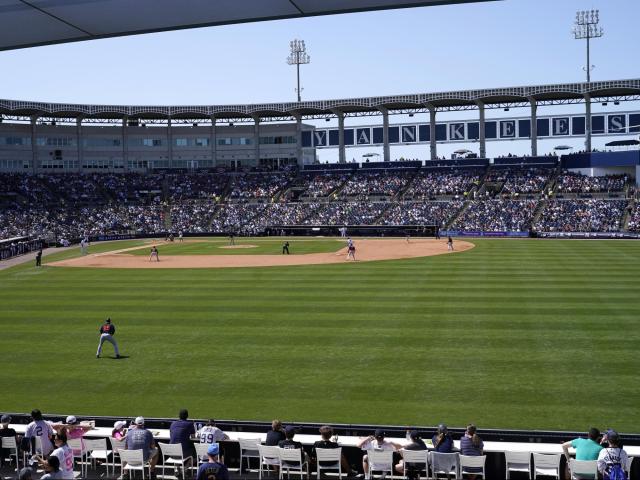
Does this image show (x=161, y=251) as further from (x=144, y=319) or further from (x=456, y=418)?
(x=456, y=418)

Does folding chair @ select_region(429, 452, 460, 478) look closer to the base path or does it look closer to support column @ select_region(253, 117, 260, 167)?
the base path

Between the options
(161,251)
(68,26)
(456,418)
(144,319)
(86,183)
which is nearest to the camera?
(68,26)

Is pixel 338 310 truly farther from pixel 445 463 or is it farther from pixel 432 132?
pixel 432 132

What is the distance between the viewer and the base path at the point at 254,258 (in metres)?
49.8

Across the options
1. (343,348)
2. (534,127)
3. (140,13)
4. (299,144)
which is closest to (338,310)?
(343,348)

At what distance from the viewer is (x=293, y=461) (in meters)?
11.3

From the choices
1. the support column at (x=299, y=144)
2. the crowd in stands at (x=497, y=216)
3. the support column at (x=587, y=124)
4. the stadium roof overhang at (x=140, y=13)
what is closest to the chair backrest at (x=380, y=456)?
the stadium roof overhang at (x=140, y=13)

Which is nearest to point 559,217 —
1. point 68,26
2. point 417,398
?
point 417,398

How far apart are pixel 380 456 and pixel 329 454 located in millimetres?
847

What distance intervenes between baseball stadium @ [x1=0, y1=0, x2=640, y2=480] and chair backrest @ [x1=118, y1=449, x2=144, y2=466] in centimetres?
4

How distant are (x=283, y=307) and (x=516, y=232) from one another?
49.6m

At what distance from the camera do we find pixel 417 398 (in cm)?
1716

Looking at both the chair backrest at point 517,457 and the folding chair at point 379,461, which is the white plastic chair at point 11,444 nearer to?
the folding chair at point 379,461

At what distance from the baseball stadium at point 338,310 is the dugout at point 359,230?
271 mm
